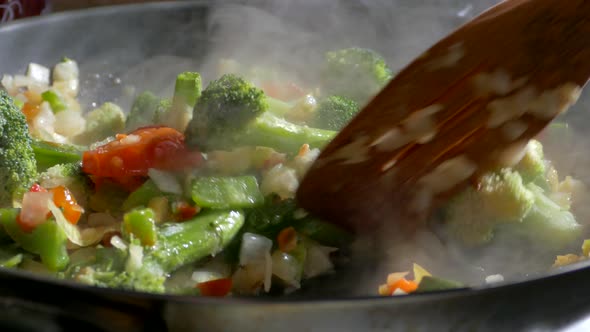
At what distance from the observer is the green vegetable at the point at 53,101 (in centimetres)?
262

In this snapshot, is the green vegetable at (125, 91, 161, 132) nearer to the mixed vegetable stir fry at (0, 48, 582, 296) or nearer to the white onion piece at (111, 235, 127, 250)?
the mixed vegetable stir fry at (0, 48, 582, 296)

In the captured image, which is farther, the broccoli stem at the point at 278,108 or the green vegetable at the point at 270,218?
the broccoli stem at the point at 278,108

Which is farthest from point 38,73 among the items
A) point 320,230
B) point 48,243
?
point 320,230

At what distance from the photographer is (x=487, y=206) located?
1.93 metres

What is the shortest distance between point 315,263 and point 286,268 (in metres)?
0.12

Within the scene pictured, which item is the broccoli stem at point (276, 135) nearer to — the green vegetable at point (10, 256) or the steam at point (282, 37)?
the green vegetable at point (10, 256)

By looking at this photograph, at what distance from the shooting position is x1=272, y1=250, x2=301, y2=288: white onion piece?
5.93 feet

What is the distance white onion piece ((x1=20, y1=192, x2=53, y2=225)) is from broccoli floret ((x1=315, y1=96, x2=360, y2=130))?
3.28 ft

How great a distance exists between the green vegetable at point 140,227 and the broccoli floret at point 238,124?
0.43 meters

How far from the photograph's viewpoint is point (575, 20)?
5.04 ft

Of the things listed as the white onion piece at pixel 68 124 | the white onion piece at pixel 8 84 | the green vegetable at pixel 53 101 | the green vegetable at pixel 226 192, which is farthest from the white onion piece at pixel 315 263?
the white onion piece at pixel 8 84

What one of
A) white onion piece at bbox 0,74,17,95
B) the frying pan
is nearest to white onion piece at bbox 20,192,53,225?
the frying pan

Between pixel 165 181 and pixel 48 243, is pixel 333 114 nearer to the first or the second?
pixel 165 181

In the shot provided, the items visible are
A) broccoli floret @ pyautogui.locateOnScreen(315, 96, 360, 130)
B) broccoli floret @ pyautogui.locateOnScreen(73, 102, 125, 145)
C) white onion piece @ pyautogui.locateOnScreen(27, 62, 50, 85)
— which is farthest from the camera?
white onion piece @ pyautogui.locateOnScreen(27, 62, 50, 85)
